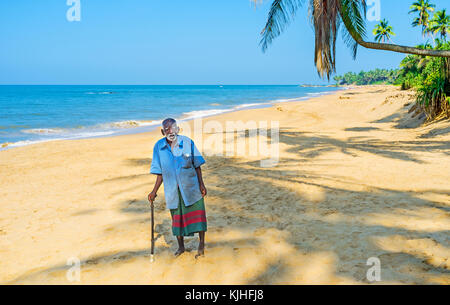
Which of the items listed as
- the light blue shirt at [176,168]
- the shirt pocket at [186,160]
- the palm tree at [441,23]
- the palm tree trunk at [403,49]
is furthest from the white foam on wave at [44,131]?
the palm tree at [441,23]

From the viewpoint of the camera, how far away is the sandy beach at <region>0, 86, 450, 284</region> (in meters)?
3.07

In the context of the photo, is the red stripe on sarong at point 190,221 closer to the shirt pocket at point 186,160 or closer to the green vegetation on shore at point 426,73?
the shirt pocket at point 186,160

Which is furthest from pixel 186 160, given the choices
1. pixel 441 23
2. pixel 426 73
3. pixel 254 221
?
pixel 441 23

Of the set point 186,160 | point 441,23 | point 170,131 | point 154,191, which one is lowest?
point 154,191

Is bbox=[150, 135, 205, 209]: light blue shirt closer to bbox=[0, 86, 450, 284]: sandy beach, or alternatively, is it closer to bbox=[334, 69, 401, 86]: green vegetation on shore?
bbox=[0, 86, 450, 284]: sandy beach

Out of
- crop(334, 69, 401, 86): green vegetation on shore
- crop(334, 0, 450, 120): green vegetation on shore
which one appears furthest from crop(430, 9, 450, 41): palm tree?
crop(334, 69, 401, 86): green vegetation on shore

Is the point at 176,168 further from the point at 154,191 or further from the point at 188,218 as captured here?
the point at 188,218

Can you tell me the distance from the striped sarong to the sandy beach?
38 centimetres

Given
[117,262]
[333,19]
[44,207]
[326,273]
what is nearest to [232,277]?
[326,273]

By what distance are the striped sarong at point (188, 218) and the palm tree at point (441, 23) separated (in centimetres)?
5279

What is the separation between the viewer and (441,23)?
43906 millimetres

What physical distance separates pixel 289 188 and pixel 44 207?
4.24 metres

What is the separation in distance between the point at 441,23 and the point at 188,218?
179ft
